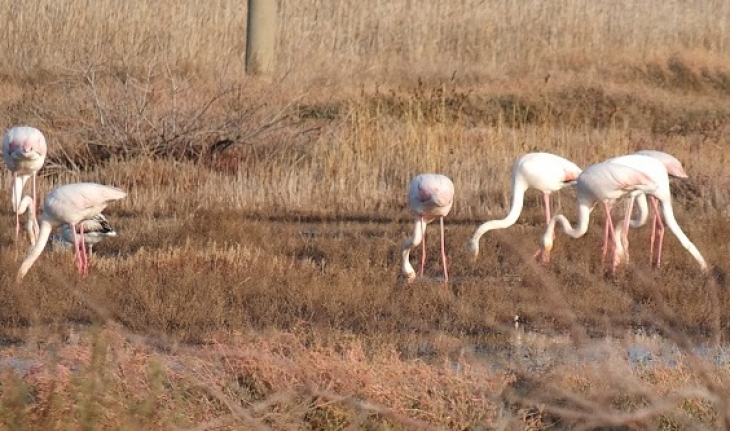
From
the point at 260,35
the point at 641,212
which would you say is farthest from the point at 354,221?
the point at 260,35

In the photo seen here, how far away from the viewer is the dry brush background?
5.30 m

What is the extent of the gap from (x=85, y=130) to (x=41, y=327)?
247 inches

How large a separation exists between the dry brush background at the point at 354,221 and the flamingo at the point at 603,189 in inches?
10.5

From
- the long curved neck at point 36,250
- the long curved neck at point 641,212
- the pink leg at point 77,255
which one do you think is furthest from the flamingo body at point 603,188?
the long curved neck at point 36,250

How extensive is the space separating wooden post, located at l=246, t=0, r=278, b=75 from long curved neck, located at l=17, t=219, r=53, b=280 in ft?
30.5

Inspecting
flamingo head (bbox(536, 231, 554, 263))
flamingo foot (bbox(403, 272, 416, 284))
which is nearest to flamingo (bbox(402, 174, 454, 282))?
flamingo foot (bbox(403, 272, 416, 284))

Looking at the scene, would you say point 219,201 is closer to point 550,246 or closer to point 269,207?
point 269,207

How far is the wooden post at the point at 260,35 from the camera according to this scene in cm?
1816

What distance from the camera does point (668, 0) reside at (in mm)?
23750

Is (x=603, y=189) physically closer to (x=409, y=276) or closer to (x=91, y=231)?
(x=409, y=276)

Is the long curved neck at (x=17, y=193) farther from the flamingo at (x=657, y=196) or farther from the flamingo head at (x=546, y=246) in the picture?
the flamingo at (x=657, y=196)

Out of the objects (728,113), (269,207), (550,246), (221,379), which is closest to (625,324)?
(550,246)

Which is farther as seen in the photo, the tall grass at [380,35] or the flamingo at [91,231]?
the tall grass at [380,35]

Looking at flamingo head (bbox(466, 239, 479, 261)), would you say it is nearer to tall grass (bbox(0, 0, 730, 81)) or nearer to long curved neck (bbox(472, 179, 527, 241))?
long curved neck (bbox(472, 179, 527, 241))
